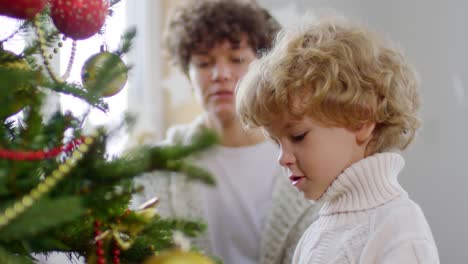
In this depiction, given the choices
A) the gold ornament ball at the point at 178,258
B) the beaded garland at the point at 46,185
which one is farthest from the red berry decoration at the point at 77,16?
the gold ornament ball at the point at 178,258

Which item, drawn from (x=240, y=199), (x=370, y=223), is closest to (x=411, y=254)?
(x=370, y=223)

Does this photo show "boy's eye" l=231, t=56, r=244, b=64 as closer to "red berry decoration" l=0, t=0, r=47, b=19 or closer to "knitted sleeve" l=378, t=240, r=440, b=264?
"knitted sleeve" l=378, t=240, r=440, b=264

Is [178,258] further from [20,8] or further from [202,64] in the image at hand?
[202,64]

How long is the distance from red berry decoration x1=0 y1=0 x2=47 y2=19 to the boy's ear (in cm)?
52

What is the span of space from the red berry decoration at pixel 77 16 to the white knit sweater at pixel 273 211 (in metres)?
0.72

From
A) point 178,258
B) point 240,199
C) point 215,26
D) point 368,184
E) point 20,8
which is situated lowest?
point 178,258

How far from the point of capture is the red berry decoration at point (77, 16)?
602 millimetres

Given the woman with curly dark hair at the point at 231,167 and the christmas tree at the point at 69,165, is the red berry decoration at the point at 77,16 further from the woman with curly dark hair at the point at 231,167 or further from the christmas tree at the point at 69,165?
the woman with curly dark hair at the point at 231,167

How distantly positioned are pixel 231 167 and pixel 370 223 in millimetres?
743

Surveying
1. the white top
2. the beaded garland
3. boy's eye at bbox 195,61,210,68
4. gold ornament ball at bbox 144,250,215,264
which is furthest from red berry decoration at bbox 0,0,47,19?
boy's eye at bbox 195,61,210,68

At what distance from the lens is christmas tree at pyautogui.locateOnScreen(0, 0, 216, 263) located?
421 mm

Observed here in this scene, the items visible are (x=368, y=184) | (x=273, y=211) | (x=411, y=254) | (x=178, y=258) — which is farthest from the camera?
(x=273, y=211)

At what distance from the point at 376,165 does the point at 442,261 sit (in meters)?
0.62

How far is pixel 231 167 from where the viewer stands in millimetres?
1597
